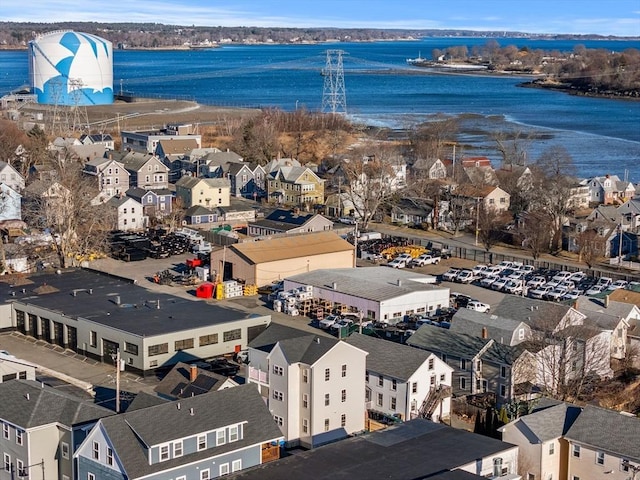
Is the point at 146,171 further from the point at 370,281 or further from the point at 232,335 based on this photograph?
the point at 232,335

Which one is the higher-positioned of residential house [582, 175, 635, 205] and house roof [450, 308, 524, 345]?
house roof [450, 308, 524, 345]

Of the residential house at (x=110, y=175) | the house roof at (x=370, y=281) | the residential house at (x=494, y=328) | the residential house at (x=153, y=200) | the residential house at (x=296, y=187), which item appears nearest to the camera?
the residential house at (x=494, y=328)

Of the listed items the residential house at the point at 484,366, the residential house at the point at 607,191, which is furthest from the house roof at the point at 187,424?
the residential house at the point at 607,191

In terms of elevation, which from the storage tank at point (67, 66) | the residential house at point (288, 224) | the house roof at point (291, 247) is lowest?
the residential house at point (288, 224)

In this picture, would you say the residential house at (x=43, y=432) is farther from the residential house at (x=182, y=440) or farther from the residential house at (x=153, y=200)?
the residential house at (x=153, y=200)

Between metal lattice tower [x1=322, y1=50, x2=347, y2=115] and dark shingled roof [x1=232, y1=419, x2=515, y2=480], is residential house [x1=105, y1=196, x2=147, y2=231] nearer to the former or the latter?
dark shingled roof [x1=232, y1=419, x2=515, y2=480]

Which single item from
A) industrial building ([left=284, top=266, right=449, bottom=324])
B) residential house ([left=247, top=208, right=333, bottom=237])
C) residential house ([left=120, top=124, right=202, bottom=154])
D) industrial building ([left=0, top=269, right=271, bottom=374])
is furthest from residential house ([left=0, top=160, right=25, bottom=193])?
industrial building ([left=284, top=266, right=449, bottom=324])

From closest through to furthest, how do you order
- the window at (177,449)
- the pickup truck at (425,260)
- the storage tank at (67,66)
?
the window at (177,449) → the pickup truck at (425,260) → the storage tank at (67,66)
